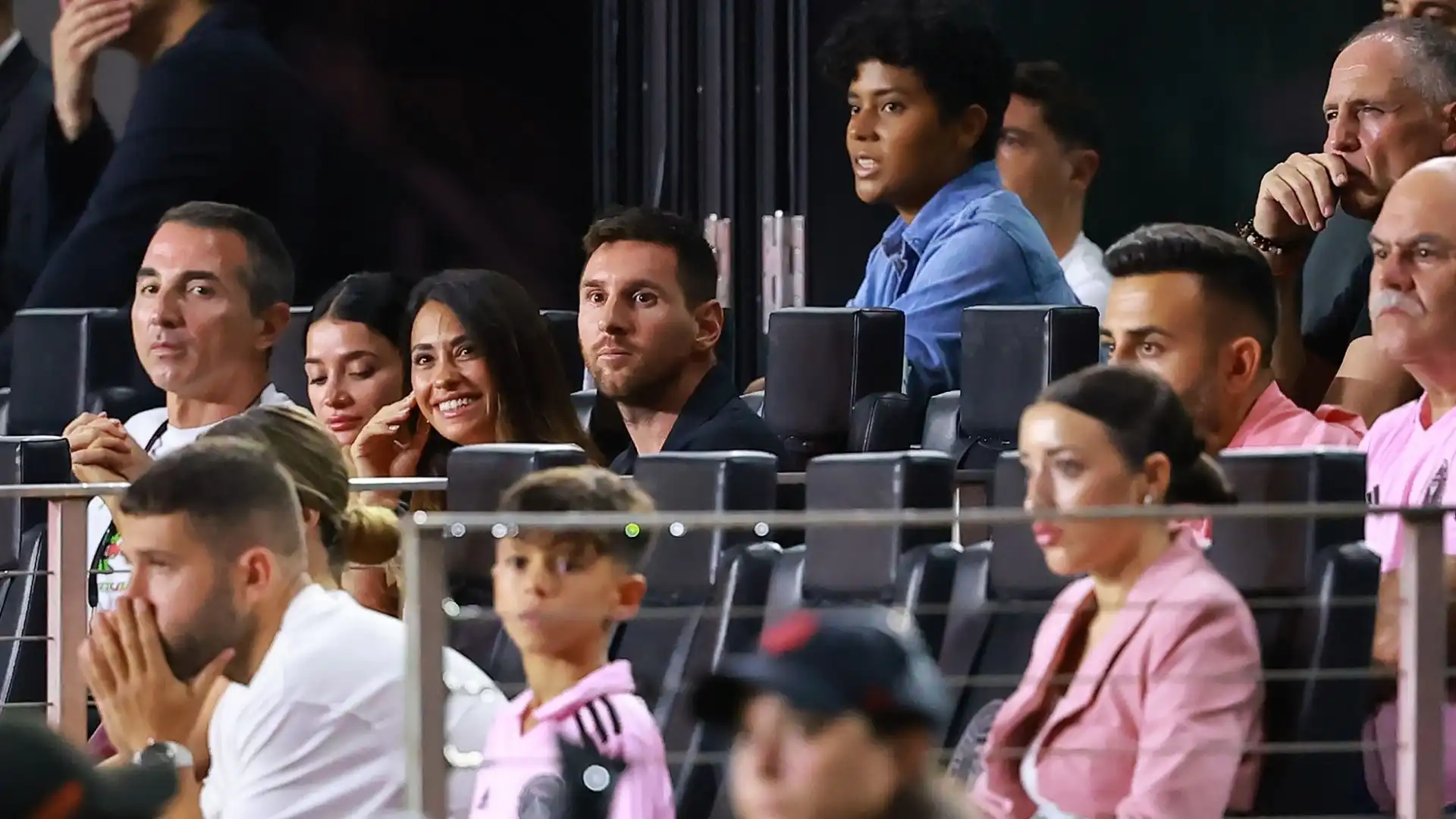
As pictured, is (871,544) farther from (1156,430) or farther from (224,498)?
(224,498)

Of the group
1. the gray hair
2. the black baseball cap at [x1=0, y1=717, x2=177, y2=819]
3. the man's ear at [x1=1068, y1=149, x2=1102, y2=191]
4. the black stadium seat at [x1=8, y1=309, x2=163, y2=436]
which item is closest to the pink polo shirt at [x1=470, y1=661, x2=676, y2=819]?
the black baseball cap at [x1=0, y1=717, x2=177, y2=819]

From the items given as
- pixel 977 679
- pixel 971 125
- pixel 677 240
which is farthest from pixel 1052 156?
pixel 977 679

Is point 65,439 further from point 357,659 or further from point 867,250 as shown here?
point 867,250

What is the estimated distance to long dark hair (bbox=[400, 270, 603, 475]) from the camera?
156 inches

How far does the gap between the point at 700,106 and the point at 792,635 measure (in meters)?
4.45

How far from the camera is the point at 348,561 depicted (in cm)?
339

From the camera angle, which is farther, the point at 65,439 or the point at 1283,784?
the point at 65,439

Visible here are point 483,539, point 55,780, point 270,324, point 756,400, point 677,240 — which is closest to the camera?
point 55,780

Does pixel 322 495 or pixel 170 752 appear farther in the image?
pixel 322 495

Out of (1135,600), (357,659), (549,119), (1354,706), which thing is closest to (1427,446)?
(1354,706)

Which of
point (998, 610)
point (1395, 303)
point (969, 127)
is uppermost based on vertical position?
point (969, 127)

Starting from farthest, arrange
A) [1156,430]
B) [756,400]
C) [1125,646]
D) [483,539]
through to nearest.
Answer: [756,400], [483,539], [1156,430], [1125,646]

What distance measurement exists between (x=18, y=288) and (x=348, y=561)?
3350 mm

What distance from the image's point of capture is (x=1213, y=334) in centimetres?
325
